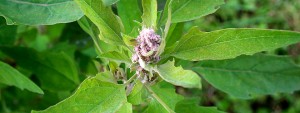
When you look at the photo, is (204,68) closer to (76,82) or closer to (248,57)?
(248,57)

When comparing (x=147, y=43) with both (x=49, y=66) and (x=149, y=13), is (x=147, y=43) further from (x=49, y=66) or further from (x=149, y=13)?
(x=49, y=66)

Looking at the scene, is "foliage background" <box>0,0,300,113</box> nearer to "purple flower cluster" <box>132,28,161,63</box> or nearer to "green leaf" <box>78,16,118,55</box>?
"green leaf" <box>78,16,118,55</box>

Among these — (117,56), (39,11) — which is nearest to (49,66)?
(39,11)

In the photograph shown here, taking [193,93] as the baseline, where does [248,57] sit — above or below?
above

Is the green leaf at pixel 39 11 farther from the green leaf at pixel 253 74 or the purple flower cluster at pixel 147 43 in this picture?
the green leaf at pixel 253 74

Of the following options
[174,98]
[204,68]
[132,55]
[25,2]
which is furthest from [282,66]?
[25,2]

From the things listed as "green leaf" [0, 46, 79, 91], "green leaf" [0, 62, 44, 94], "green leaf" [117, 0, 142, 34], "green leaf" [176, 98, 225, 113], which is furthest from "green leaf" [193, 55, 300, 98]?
"green leaf" [0, 62, 44, 94]

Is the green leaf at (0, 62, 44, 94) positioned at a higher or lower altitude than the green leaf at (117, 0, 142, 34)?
lower
